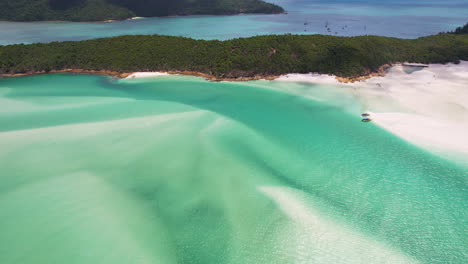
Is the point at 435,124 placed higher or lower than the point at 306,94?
lower

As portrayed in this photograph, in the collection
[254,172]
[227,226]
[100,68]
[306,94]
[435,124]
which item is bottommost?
[227,226]

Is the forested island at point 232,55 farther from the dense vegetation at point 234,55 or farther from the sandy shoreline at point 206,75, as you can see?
the sandy shoreline at point 206,75

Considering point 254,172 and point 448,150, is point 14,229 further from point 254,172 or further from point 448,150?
point 448,150

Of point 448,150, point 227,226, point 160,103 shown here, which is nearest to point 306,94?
point 448,150

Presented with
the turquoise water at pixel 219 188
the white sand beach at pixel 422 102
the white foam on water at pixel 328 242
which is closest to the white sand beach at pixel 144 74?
the turquoise water at pixel 219 188

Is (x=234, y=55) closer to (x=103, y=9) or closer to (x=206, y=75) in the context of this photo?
(x=206, y=75)

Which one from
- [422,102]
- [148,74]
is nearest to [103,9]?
[148,74]

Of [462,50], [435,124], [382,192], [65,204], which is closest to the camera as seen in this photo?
[65,204]
